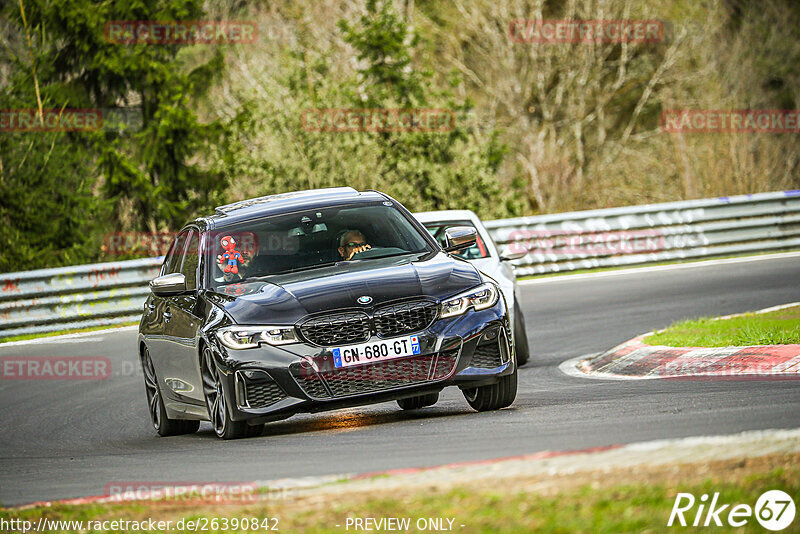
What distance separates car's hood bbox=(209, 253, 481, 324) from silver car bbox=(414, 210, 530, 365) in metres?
3.73

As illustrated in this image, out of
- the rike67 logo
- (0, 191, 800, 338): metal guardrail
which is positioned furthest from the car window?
the rike67 logo

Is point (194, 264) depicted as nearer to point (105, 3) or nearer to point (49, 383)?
point (49, 383)

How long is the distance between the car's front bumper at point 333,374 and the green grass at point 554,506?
244 centimetres

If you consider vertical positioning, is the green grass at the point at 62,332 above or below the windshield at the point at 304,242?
below

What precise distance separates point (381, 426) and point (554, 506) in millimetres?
3948

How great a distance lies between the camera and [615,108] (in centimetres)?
4328

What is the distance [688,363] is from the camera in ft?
36.1

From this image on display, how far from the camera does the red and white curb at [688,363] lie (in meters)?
10.1

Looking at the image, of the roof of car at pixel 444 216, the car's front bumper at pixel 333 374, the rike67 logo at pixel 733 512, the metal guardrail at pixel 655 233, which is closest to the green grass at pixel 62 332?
the metal guardrail at pixel 655 233

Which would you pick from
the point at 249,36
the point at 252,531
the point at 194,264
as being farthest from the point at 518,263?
the point at 249,36

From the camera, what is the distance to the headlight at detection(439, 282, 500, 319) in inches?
334

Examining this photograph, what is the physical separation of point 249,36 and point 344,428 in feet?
111

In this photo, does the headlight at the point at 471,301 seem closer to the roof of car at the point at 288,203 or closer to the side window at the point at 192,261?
the roof of car at the point at 288,203

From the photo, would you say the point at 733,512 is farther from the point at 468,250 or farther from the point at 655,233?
the point at 655,233
